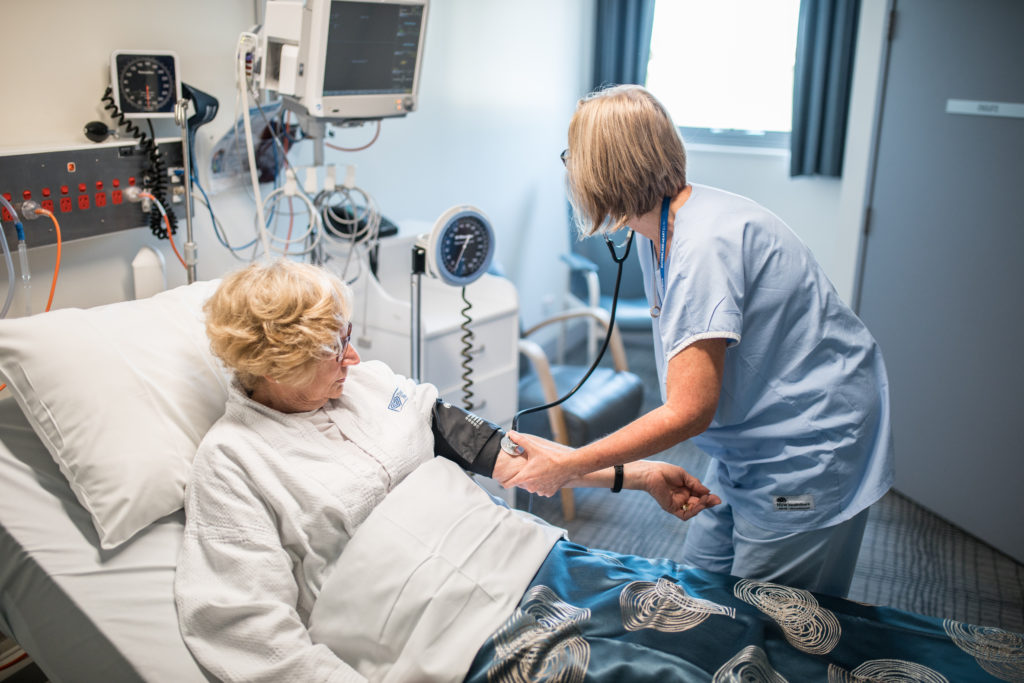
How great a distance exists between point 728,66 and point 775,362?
314 cm

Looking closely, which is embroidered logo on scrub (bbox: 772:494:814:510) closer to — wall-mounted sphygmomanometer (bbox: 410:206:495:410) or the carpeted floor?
wall-mounted sphygmomanometer (bbox: 410:206:495:410)

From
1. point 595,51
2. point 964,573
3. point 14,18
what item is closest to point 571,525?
point 964,573

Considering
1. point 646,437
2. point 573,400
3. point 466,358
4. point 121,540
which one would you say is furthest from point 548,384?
point 121,540

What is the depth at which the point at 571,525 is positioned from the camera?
110 inches

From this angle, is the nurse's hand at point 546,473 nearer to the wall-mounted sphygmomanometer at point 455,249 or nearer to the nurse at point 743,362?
the nurse at point 743,362

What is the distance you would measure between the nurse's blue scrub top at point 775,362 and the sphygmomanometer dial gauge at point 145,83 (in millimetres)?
1173

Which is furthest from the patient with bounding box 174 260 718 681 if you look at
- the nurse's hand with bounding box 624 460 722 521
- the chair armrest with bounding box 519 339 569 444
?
the chair armrest with bounding box 519 339 569 444

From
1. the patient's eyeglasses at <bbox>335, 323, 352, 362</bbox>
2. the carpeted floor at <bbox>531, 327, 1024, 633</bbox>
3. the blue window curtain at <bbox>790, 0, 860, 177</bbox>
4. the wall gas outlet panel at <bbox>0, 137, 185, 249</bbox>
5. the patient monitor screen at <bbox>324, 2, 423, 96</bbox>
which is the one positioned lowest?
the carpeted floor at <bbox>531, 327, 1024, 633</bbox>

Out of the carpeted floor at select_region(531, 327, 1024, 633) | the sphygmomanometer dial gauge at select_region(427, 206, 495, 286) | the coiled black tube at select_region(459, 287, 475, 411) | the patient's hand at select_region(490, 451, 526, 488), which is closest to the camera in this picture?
the patient's hand at select_region(490, 451, 526, 488)

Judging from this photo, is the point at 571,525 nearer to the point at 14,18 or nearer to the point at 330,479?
the point at 330,479

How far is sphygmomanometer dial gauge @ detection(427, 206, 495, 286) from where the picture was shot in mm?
1800

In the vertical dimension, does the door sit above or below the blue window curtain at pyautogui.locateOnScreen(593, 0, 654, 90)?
below

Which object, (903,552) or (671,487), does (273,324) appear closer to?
(671,487)

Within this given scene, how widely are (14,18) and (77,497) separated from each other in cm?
101
